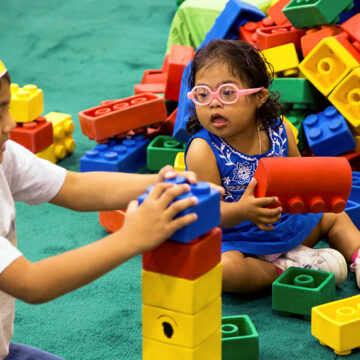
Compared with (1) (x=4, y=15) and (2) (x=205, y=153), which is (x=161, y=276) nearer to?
(2) (x=205, y=153)

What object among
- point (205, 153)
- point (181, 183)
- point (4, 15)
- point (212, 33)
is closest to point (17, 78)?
point (4, 15)

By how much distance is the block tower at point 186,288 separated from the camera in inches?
34.2

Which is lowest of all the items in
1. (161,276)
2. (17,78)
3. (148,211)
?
(17,78)

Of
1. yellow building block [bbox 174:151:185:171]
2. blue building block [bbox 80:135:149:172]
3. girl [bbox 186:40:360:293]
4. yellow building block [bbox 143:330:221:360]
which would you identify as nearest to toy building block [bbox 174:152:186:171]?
yellow building block [bbox 174:151:185:171]

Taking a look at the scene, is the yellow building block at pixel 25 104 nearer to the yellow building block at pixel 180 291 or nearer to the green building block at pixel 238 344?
the green building block at pixel 238 344

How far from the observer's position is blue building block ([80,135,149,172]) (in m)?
1.96

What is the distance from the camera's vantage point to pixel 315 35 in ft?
6.19

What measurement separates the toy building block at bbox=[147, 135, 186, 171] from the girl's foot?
590 mm

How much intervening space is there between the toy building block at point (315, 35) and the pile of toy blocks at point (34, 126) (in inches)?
31.7

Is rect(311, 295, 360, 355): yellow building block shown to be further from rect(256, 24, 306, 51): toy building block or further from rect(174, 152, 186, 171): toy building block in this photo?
rect(256, 24, 306, 51): toy building block

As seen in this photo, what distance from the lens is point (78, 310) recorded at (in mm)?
1435

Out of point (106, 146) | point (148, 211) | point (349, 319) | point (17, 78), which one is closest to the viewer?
point (148, 211)

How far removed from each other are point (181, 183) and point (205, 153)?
2.03 feet

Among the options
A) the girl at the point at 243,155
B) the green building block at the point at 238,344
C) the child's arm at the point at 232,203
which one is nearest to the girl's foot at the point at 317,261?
the girl at the point at 243,155
